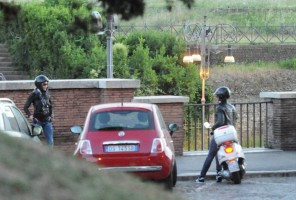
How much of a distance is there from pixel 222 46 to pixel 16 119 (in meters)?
44.0

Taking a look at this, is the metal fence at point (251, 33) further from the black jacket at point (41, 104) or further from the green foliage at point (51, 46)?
the black jacket at point (41, 104)

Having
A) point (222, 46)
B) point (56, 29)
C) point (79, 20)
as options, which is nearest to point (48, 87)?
point (79, 20)

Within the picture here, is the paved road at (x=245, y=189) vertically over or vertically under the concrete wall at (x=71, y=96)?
under

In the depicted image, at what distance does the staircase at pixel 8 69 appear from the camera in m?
42.5

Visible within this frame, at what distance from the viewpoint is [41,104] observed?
20156 mm

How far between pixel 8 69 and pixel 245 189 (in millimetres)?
27709

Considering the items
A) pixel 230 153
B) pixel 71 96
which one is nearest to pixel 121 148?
pixel 230 153

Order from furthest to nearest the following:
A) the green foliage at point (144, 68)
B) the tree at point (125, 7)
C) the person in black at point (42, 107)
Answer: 1. the green foliage at point (144, 68)
2. the person in black at point (42, 107)
3. the tree at point (125, 7)

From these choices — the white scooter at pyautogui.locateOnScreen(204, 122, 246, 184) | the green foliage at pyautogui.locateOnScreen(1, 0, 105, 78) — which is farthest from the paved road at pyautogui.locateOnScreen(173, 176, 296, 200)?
the green foliage at pyautogui.locateOnScreen(1, 0, 105, 78)

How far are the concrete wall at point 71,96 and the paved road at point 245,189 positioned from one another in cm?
437

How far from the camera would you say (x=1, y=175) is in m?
3.89

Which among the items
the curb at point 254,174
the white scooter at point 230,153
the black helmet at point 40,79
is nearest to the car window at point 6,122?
the white scooter at point 230,153

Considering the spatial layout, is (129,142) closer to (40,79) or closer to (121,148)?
(121,148)

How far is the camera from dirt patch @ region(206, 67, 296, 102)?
2304 inches
